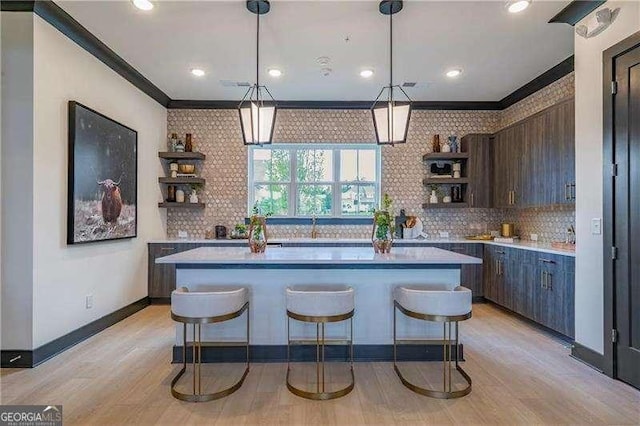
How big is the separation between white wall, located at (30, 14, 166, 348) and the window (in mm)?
2071

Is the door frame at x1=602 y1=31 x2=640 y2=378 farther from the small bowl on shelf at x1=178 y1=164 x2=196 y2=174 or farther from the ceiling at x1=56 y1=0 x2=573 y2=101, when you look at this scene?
the small bowl on shelf at x1=178 y1=164 x2=196 y2=174

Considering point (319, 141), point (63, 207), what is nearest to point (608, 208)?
point (319, 141)

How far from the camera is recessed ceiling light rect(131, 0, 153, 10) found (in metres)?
3.01

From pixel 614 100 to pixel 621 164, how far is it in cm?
52

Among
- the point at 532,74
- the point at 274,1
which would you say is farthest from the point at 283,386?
the point at 532,74

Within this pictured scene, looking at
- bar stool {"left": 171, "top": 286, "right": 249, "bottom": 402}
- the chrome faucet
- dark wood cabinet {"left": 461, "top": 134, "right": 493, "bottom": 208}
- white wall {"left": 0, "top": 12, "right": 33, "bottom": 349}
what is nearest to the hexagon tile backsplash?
the chrome faucet

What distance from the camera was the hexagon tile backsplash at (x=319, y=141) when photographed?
5.90 m

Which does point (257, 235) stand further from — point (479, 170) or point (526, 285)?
point (479, 170)

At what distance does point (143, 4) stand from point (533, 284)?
4805mm

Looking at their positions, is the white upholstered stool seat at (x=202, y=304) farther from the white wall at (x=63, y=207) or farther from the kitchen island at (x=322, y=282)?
the white wall at (x=63, y=207)

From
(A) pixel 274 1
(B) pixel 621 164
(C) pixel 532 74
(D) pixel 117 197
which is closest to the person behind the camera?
(B) pixel 621 164

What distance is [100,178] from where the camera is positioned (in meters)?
3.93

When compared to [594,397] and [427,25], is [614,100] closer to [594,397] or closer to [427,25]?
[427,25]

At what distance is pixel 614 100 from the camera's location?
289cm
